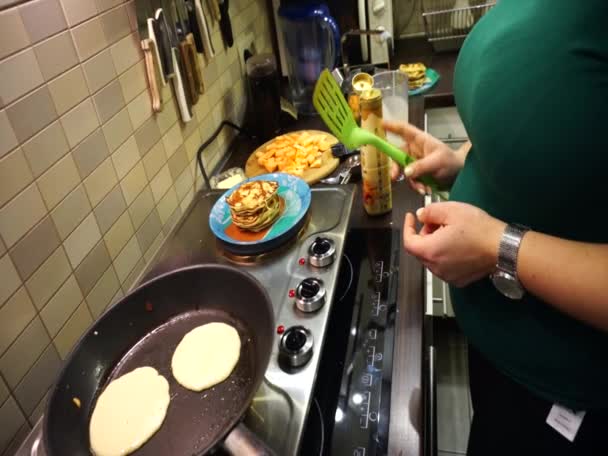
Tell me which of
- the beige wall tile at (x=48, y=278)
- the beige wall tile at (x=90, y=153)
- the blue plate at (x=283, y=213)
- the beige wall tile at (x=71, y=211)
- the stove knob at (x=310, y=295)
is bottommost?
the stove knob at (x=310, y=295)

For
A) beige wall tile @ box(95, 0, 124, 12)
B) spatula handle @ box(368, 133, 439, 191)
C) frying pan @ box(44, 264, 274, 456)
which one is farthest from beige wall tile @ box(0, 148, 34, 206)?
spatula handle @ box(368, 133, 439, 191)

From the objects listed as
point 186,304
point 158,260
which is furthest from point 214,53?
point 186,304

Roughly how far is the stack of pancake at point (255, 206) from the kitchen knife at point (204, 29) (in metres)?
0.45

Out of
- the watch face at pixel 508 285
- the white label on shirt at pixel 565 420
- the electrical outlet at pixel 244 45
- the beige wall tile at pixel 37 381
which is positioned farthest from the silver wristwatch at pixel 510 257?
the electrical outlet at pixel 244 45

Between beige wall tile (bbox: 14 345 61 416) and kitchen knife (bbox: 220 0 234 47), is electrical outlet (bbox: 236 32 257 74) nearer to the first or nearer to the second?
kitchen knife (bbox: 220 0 234 47)

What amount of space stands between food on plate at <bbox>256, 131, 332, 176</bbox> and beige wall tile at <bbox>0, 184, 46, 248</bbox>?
1.92 ft

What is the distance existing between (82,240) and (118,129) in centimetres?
22

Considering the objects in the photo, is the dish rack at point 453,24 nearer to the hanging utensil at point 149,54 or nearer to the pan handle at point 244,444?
the hanging utensil at point 149,54

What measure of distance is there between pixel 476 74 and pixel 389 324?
407mm

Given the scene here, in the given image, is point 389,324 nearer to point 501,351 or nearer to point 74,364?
point 501,351

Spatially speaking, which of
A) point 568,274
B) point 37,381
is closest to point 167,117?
point 37,381

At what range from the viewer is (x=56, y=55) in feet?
2.32

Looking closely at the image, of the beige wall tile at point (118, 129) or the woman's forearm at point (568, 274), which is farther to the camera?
the beige wall tile at point (118, 129)

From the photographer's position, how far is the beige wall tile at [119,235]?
2.75 feet
